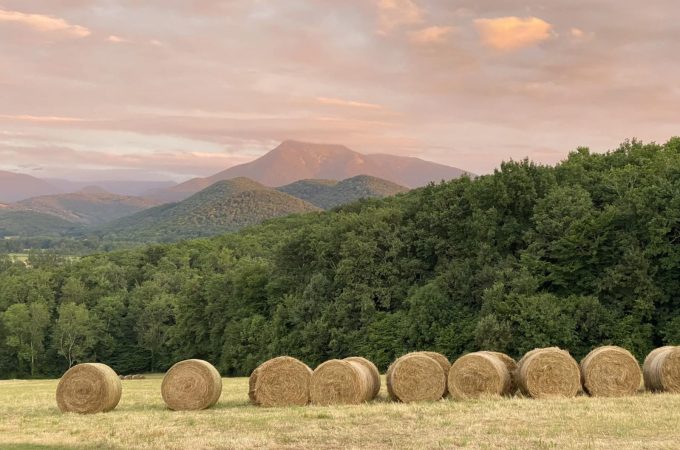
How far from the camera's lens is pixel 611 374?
19234mm

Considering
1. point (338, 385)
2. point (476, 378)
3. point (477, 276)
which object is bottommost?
point (338, 385)

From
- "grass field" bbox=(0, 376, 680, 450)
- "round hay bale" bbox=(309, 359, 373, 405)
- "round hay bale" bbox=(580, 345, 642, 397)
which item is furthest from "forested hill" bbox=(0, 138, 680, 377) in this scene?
"round hay bale" bbox=(309, 359, 373, 405)

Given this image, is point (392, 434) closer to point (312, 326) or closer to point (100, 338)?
point (312, 326)

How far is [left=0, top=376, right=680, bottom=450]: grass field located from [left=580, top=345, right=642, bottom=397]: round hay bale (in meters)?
0.53

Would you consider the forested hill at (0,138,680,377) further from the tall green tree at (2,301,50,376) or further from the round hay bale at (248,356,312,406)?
the tall green tree at (2,301,50,376)

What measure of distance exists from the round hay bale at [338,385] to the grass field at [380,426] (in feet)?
2.18

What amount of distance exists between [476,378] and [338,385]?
3.74m

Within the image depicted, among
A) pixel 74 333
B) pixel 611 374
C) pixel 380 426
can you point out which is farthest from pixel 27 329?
pixel 380 426

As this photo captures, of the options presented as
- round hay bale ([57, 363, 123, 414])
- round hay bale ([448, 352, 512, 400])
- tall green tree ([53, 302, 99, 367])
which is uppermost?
round hay bale ([448, 352, 512, 400])

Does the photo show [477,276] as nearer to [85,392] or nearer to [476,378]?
[476,378]

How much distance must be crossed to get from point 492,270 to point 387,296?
9845 mm

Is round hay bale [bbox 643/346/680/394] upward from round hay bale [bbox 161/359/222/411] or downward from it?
upward

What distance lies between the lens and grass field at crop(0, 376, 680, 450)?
12.8m

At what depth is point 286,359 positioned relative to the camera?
19594 millimetres
